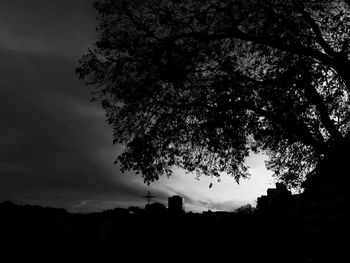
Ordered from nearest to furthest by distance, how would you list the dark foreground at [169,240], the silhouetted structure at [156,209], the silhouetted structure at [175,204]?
the dark foreground at [169,240], the silhouetted structure at [175,204], the silhouetted structure at [156,209]

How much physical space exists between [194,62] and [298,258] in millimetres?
10830

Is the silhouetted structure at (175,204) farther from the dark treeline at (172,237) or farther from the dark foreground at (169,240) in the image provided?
the dark treeline at (172,237)

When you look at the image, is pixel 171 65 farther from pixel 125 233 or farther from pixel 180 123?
pixel 125 233

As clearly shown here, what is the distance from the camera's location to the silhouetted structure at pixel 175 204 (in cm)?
2030

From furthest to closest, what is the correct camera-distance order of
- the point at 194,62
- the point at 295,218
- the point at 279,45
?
the point at 295,218
the point at 194,62
the point at 279,45

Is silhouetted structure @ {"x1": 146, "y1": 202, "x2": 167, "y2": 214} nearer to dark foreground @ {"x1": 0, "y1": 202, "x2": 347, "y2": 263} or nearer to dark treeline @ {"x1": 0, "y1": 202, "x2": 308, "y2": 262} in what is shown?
dark treeline @ {"x1": 0, "y1": 202, "x2": 308, "y2": 262}

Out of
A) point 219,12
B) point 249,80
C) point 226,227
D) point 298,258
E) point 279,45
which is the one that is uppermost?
point 219,12

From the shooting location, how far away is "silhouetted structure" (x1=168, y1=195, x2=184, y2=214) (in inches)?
799

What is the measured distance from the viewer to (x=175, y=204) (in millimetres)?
20578

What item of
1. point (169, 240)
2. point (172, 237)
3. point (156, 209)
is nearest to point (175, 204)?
point (172, 237)

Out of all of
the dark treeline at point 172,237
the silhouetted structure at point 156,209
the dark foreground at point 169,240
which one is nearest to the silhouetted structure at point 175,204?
the dark foreground at point 169,240

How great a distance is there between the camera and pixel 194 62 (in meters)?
12.9

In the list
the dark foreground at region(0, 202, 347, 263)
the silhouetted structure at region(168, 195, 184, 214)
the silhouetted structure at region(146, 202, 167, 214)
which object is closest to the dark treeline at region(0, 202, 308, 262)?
the dark foreground at region(0, 202, 347, 263)

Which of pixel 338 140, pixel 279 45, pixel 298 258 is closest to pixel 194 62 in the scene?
pixel 279 45
